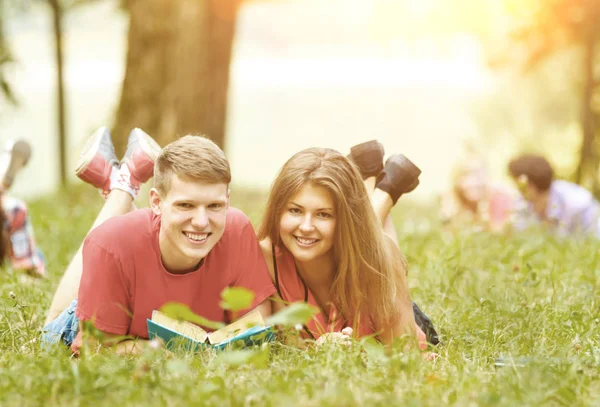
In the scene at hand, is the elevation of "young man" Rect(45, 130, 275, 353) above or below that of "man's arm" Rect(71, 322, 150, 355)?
above

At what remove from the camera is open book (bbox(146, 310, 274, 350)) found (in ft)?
9.34

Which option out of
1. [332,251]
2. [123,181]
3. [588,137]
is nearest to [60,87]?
[588,137]

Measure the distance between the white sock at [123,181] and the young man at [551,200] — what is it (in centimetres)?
357

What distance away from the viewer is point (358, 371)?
2613 mm

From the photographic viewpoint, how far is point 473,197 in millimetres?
6898

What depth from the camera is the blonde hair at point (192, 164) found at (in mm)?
3029

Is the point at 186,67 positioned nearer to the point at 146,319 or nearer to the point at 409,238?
the point at 409,238

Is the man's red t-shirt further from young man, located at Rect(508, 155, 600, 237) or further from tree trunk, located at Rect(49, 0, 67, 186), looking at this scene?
tree trunk, located at Rect(49, 0, 67, 186)

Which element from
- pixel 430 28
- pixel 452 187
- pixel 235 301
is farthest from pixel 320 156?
pixel 430 28

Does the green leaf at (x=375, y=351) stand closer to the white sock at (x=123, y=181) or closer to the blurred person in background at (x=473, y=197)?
the white sock at (x=123, y=181)

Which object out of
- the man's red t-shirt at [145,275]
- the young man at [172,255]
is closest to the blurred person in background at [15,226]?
the young man at [172,255]

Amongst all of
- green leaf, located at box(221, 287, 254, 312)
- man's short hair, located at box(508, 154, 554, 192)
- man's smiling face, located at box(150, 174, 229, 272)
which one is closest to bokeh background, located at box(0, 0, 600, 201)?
man's short hair, located at box(508, 154, 554, 192)

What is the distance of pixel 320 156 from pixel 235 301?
138 cm

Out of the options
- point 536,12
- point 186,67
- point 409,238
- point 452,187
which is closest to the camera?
point 409,238
